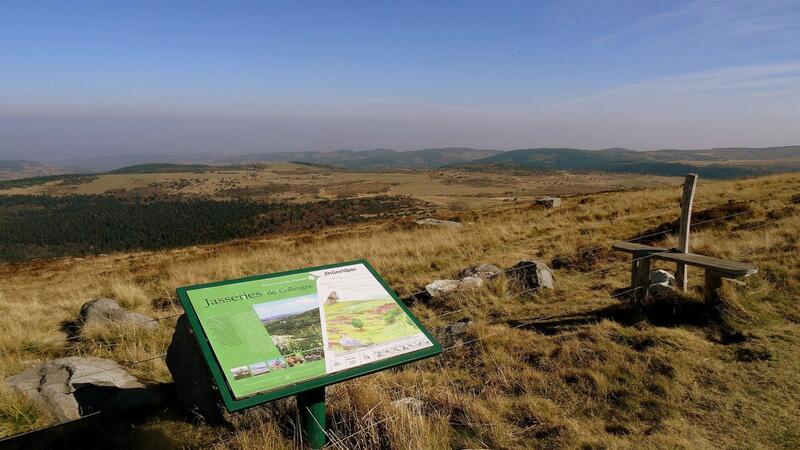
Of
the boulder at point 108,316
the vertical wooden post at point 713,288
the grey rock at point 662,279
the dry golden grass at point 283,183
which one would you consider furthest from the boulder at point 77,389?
the dry golden grass at point 283,183

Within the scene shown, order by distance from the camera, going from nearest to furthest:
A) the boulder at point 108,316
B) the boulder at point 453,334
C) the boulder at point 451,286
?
the boulder at point 453,334, the boulder at point 108,316, the boulder at point 451,286

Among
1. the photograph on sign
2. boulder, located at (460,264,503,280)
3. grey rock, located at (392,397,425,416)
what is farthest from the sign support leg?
boulder, located at (460,264,503,280)

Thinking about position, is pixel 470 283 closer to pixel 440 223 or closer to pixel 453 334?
pixel 453 334

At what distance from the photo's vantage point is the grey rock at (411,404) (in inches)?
148

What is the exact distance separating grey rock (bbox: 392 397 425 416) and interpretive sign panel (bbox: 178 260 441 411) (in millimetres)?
805

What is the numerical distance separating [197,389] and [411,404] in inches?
78.0

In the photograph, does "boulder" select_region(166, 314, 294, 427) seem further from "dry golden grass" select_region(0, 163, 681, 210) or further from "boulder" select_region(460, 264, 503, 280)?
"dry golden grass" select_region(0, 163, 681, 210)

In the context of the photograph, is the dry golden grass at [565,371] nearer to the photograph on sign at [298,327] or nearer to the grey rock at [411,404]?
the grey rock at [411,404]

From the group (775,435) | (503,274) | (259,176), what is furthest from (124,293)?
Result: (259,176)

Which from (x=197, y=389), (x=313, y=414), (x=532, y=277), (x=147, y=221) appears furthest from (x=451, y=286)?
(x=147, y=221)

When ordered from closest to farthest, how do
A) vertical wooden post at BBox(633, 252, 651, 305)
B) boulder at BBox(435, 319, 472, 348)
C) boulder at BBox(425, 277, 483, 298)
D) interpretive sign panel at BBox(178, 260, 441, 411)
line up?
interpretive sign panel at BBox(178, 260, 441, 411)
boulder at BBox(435, 319, 472, 348)
vertical wooden post at BBox(633, 252, 651, 305)
boulder at BBox(425, 277, 483, 298)

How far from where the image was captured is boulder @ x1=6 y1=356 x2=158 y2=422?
403 centimetres

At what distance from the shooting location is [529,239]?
44.2ft

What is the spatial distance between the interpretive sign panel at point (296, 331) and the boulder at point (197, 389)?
1.15 m
